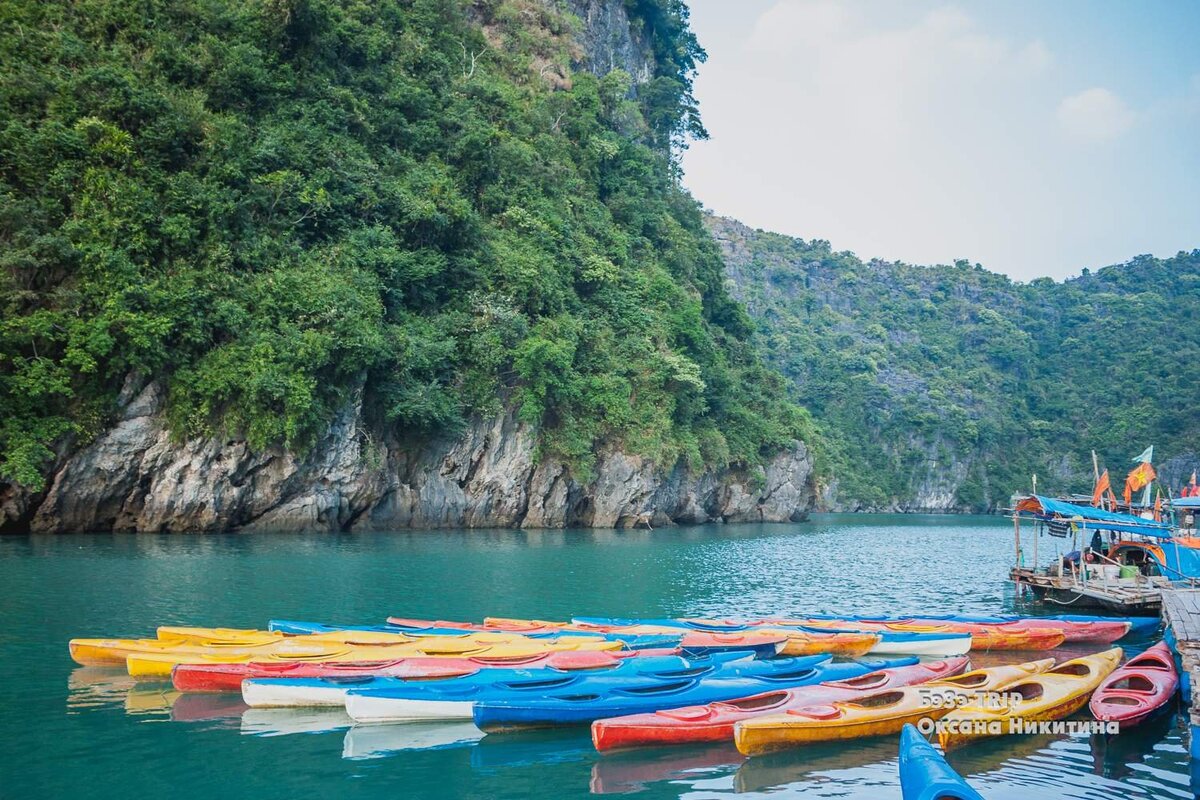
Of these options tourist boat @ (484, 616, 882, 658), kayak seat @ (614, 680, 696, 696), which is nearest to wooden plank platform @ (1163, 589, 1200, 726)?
tourist boat @ (484, 616, 882, 658)

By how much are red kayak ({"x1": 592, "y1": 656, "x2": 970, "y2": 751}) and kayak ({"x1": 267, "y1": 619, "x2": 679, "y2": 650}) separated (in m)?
3.27

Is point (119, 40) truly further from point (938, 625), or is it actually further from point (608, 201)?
point (938, 625)

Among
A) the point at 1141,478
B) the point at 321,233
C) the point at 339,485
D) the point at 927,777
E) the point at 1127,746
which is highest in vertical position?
the point at 321,233

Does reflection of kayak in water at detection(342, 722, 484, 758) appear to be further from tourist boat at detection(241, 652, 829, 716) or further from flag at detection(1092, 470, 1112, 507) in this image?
flag at detection(1092, 470, 1112, 507)

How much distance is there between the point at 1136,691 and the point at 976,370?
103 metres

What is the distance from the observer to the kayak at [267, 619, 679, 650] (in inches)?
491

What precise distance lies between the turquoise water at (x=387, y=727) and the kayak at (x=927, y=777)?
1.13m

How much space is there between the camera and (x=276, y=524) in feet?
100

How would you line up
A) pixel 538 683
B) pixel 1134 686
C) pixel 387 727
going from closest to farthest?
pixel 387 727, pixel 538 683, pixel 1134 686

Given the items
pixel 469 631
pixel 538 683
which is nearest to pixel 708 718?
pixel 538 683

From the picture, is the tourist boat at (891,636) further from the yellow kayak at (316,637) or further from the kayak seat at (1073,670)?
the kayak seat at (1073,670)

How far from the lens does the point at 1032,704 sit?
9633 millimetres

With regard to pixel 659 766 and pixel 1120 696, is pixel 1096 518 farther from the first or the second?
pixel 659 766

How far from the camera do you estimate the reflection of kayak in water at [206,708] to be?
30.8ft
